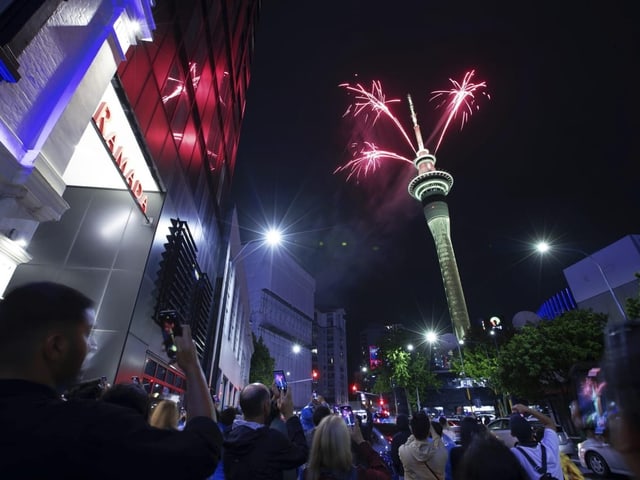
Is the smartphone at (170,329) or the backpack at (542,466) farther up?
the smartphone at (170,329)

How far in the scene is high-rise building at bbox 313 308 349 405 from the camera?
10769 centimetres

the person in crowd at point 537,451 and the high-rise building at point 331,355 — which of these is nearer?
the person in crowd at point 537,451

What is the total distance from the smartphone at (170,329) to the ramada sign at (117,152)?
687 cm

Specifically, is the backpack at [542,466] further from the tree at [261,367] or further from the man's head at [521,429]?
the tree at [261,367]

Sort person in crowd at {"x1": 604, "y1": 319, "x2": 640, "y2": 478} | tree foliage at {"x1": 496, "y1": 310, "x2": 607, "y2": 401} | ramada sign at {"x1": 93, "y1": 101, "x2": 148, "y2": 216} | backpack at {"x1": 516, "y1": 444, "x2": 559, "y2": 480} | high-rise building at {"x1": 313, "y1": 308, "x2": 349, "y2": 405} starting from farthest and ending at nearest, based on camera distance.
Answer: high-rise building at {"x1": 313, "y1": 308, "x2": 349, "y2": 405} → tree foliage at {"x1": 496, "y1": 310, "x2": 607, "y2": 401} → ramada sign at {"x1": 93, "y1": 101, "x2": 148, "y2": 216} → backpack at {"x1": 516, "y1": 444, "x2": 559, "y2": 480} → person in crowd at {"x1": 604, "y1": 319, "x2": 640, "y2": 478}

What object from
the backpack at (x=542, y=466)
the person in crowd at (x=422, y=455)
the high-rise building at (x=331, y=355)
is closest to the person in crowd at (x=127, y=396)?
the person in crowd at (x=422, y=455)

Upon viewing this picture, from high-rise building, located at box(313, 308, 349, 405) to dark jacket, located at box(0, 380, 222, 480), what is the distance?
112m

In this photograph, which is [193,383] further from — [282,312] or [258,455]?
[282,312]

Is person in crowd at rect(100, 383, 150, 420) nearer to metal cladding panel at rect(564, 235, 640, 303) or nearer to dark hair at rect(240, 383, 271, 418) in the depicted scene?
dark hair at rect(240, 383, 271, 418)

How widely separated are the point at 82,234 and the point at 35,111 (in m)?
5.30

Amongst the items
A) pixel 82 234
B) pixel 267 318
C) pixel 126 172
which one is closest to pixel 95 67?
pixel 126 172

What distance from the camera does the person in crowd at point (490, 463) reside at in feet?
6.40

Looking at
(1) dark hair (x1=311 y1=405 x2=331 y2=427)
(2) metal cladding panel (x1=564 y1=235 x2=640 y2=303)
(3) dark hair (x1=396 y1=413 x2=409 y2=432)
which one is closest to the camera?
(1) dark hair (x1=311 y1=405 x2=331 y2=427)

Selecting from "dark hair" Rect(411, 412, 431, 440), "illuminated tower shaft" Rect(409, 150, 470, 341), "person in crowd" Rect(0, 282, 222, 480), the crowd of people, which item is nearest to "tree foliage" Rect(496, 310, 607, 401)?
"illuminated tower shaft" Rect(409, 150, 470, 341)
